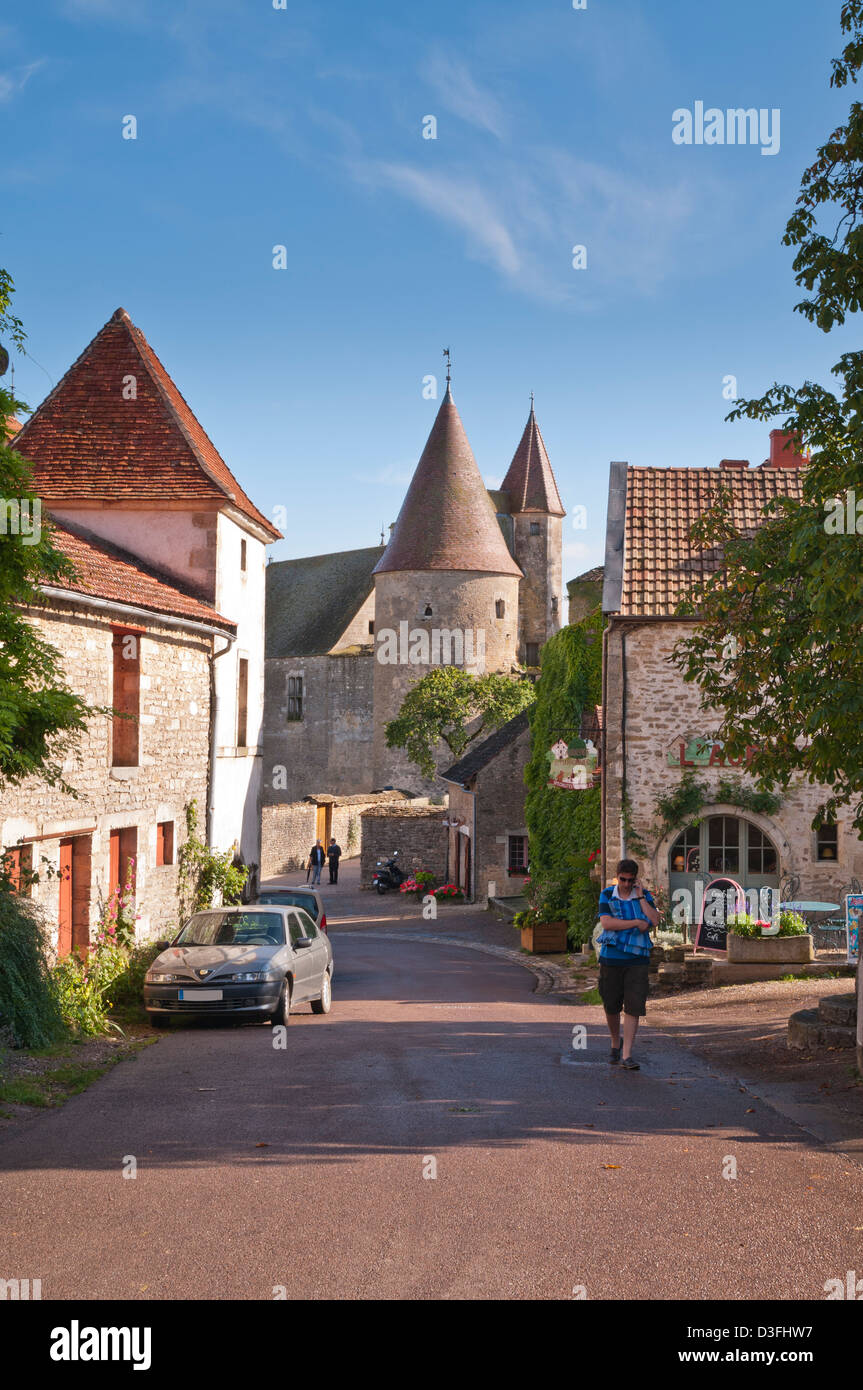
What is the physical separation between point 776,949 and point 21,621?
10237 mm

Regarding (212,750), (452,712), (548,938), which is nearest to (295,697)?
(452,712)

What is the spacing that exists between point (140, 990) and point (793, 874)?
9.54 meters

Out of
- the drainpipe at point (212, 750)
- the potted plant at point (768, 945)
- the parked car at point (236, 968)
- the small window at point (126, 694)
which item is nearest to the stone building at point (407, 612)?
the drainpipe at point (212, 750)

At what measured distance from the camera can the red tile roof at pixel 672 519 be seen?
17844 millimetres

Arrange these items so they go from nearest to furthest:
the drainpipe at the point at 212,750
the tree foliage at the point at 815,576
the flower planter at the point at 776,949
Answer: the tree foliage at the point at 815,576 → the flower planter at the point at 776,949 → the drainpipe at the point at 212,750

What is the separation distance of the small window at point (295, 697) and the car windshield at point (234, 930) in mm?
47392

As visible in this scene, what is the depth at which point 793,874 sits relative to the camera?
17672 mm

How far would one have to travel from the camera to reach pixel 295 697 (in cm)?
6091

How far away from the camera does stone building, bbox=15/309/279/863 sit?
19.8 meters

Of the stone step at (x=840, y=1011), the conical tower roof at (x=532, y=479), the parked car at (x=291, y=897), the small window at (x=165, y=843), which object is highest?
the conical tower roof at (x=532, y=479)

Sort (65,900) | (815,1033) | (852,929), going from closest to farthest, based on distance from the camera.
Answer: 1. (815,1033)
2. (65,900)
3. (852,929)

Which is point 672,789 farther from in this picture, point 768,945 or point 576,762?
point 768,945

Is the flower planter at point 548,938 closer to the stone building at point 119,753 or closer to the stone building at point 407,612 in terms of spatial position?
the stone building at point 119,753
